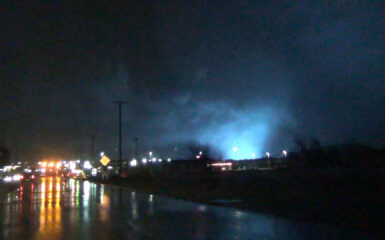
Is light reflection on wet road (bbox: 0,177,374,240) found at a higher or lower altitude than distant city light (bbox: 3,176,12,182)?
lower

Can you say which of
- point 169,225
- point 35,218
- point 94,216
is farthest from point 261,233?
point 35,218

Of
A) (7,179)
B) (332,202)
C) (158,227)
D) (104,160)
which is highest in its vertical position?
(104,160)

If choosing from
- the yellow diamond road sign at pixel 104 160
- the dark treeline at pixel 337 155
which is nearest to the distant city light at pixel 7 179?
the yellow diamond road sign at pixel 104 160

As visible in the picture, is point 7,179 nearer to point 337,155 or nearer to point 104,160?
point 104,160

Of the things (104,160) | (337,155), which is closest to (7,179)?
(104,160)

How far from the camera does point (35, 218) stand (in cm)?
2022

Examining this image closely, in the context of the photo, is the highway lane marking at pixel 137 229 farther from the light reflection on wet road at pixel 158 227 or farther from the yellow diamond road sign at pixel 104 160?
the yellow diamond road sign at pixel 104 160

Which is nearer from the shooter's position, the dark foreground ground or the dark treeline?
the dark foreground ground

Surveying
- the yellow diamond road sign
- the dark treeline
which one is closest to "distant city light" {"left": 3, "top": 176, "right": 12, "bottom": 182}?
the yellow diamond road sign

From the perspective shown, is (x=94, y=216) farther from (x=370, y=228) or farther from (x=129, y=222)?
(x=370, y=228)

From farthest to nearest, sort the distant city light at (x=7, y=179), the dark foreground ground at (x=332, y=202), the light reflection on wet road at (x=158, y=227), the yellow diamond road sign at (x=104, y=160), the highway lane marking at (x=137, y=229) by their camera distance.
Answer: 1. the distant city light at (x=7, y=179)
2. the yellow diamond road sign at (x=104, y=160)
3. the dark foreground ground at (x=332, y=202)
4. the highway lane marking at (x=137, y=229)
5. the light reflection on wet road at (x=158, y=227)

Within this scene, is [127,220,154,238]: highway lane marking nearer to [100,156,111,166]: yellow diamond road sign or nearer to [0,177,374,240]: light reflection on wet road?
[0,177,374,240]: light reflection on wet road

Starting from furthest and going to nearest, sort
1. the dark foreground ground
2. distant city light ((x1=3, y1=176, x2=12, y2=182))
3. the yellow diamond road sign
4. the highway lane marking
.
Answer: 1. distant city light ((x1=3, y1=176, x2=12, y2=182))
2. the yellow diamond road sign
3. the dark foreground ground
4. the highway lane marking

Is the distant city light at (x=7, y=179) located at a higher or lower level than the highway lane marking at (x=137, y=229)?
higher
